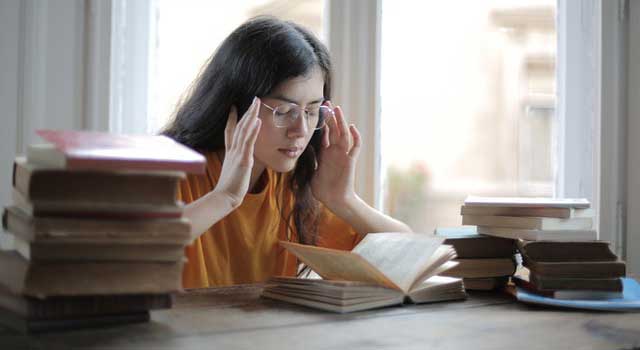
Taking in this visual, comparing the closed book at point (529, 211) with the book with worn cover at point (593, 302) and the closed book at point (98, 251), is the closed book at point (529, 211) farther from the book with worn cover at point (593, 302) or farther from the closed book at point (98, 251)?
the closed book at point (98, 251)

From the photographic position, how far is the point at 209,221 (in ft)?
5.38

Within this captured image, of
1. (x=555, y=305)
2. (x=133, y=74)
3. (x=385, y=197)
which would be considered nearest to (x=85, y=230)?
(x=555, y=305)

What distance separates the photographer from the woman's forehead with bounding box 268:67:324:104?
1.84 metres

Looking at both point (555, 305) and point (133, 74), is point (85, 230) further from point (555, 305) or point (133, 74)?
point (133, 74)

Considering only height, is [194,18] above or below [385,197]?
above

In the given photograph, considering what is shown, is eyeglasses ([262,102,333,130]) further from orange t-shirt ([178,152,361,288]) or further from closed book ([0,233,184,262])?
closed book ([0,233,184,262])

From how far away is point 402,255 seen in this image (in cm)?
138

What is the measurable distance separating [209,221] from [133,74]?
765mm

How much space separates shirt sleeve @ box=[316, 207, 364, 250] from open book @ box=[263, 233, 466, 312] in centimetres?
59

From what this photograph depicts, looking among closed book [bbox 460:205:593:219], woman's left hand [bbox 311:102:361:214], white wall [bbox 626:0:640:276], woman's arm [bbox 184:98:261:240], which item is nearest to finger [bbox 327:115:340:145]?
woman's left hand [bbox 311:102:361:214]

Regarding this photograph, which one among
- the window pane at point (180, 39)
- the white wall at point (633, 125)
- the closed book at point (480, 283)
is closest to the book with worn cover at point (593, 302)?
the closed book at point (480, 283)

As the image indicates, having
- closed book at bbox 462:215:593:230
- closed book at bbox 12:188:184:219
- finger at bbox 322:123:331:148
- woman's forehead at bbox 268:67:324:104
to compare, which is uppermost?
woman's forehead at bbox 268:67:324:104

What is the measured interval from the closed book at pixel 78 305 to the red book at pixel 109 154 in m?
0.19

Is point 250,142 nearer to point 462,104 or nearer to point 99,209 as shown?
point 99,209
